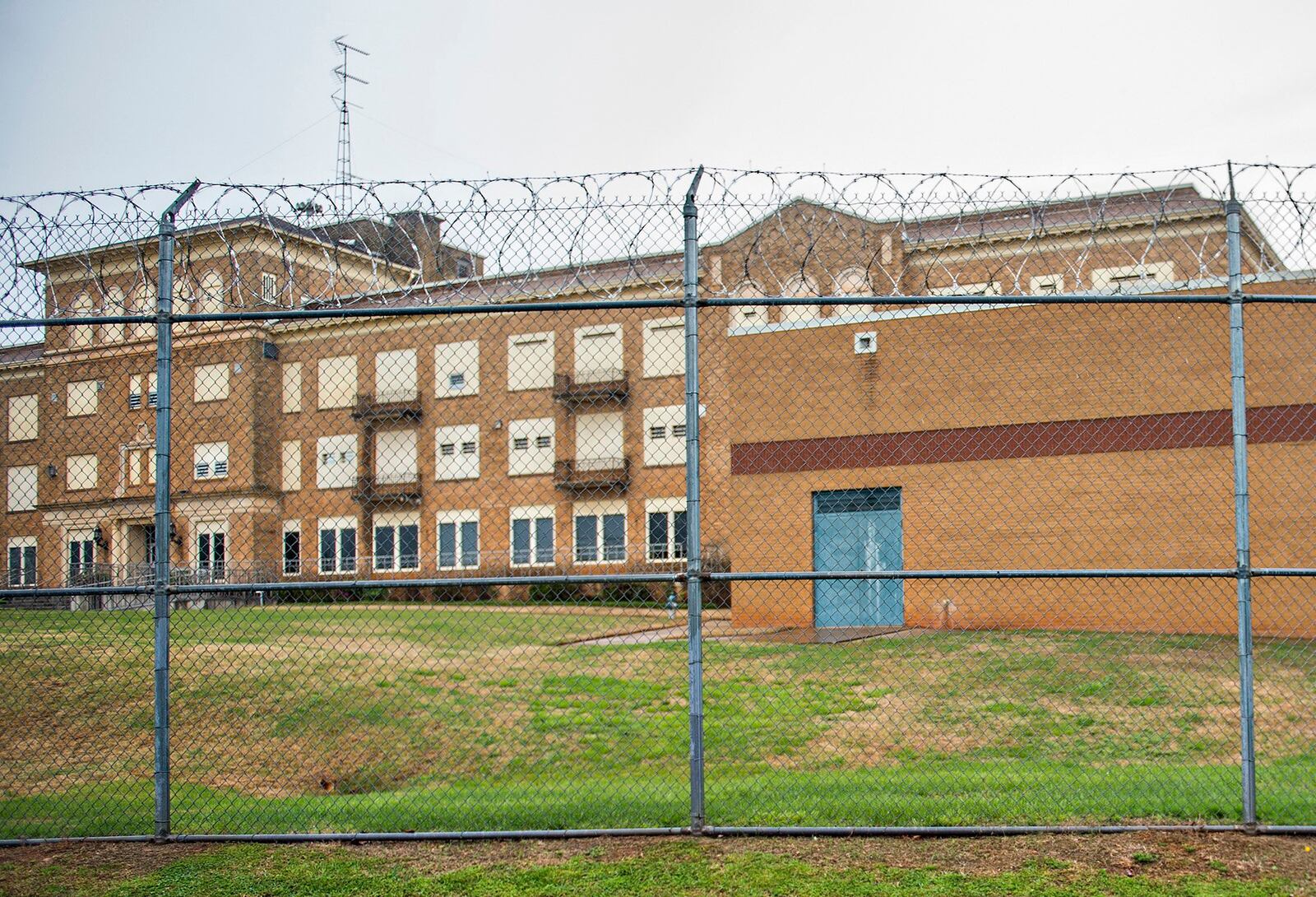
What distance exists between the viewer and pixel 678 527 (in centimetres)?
4031

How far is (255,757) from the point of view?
12.1 m

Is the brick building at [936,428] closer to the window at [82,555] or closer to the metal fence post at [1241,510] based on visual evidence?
the window at [82,555]

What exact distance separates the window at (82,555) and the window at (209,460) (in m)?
6.20

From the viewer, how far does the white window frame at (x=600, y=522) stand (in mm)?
39156

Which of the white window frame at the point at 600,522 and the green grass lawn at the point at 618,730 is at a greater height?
the white window frame at the point at 600,522

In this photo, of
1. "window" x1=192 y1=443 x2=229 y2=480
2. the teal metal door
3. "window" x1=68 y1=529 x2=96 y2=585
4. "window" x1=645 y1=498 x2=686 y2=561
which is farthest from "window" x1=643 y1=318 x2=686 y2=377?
"window" x1=68 y1=529 x2=96 y2=585

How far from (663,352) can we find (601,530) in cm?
603

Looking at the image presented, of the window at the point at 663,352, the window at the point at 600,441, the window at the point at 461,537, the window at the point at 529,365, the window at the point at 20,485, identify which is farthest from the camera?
the window at the point at 600,441

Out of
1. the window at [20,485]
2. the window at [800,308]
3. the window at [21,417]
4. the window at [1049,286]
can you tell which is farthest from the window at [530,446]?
the window at [1049,286]

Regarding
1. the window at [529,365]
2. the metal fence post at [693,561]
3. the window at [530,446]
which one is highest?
the window at [529,365]

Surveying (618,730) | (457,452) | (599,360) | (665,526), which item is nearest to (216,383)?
(457,452)

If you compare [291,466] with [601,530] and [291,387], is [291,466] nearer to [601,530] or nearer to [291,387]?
[291,387]

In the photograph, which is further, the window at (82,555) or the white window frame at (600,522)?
the white window frame at (600,522)

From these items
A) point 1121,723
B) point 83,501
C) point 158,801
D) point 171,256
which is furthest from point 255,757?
point 83,501
